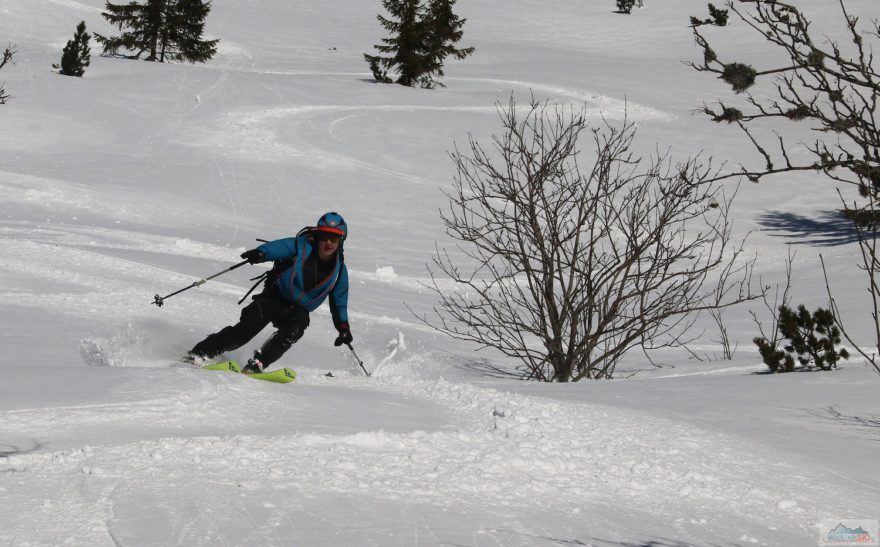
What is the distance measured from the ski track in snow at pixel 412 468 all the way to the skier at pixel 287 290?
1.82 metres

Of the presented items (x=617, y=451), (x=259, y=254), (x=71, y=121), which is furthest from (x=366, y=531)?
(x=71, y=121)

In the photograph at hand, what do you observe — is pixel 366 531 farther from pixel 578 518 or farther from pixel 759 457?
pixel 759 457

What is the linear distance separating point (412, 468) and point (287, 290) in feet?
11.6

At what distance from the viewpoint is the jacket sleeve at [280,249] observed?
24.8 feet

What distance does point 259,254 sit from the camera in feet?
24.4

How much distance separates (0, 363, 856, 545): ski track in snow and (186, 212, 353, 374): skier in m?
1.82

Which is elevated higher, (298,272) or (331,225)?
(331,225)

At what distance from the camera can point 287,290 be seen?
7797 mm

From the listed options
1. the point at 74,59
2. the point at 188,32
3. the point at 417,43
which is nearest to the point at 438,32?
the point at 417,43

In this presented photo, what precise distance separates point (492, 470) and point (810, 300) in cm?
1452

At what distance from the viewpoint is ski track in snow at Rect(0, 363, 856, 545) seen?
3.73 m

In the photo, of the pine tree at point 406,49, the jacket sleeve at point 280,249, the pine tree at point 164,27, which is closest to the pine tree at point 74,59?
the pine tree at point 164,27

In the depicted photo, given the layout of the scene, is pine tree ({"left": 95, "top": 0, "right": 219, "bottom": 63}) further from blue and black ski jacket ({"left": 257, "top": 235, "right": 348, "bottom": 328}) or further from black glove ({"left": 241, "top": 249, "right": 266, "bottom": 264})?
black glove ({"left": 241, "top": 249, "right": 266, "bottom": 264})

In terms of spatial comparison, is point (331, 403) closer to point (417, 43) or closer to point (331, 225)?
point (331, 225)
